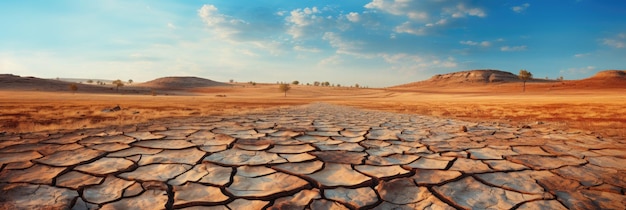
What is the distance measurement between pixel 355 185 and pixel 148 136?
11.7 feet

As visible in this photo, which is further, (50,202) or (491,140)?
(491,140)

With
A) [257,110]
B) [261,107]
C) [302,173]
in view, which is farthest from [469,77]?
[302,173]

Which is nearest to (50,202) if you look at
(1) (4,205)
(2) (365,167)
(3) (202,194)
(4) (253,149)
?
(1) (4,205)

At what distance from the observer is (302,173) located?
283 centimetres

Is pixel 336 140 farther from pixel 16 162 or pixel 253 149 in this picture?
pixel 16 162

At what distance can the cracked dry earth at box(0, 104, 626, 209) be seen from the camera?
7.18ft

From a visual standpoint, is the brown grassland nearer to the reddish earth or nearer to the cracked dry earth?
the reddish earth

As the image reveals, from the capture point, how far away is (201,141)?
430cm

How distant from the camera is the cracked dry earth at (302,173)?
2.19 m

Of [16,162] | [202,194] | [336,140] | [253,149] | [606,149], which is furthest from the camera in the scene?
[336,140]

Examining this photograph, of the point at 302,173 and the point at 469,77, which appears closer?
the point at 302,173

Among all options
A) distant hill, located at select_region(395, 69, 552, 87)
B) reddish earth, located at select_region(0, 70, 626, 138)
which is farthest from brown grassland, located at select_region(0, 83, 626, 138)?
distant hill, located at select_region(395, 69, 552, 87)

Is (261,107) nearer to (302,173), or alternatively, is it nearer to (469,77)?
(302,173)

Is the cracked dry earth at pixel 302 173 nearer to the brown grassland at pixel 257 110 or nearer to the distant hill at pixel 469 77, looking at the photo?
the brown grassland at pixel 257 110
